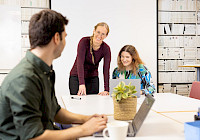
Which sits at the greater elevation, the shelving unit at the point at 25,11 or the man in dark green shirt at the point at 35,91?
the shelving unit at the point at 25,11

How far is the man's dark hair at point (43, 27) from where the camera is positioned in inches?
42.9

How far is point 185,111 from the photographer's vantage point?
1.62 metres

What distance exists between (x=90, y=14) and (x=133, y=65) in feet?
6.85

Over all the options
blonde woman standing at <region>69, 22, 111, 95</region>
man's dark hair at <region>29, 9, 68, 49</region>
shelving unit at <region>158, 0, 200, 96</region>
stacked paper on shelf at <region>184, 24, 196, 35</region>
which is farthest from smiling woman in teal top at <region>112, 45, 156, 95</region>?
stacked paper on shelf at <region>184, 24, 196, 35</region>

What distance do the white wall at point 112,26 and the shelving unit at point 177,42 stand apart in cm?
20

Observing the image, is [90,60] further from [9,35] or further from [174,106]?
[9,35]

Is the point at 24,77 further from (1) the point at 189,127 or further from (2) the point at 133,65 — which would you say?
(2) the point at 133,65

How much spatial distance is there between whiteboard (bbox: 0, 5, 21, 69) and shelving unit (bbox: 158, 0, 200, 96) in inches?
110

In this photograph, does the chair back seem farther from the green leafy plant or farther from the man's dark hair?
the man's dark hair

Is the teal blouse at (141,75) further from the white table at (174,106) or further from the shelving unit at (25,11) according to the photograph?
the shelving unit at (25,11)

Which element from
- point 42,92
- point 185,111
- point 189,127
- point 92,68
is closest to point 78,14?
point 92,68

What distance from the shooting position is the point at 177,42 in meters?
4.87

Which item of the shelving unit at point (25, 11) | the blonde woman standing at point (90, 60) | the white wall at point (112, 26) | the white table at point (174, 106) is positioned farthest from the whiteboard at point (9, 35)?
the white table at point (174, 106)

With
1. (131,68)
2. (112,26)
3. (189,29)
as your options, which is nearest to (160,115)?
(131,68)
